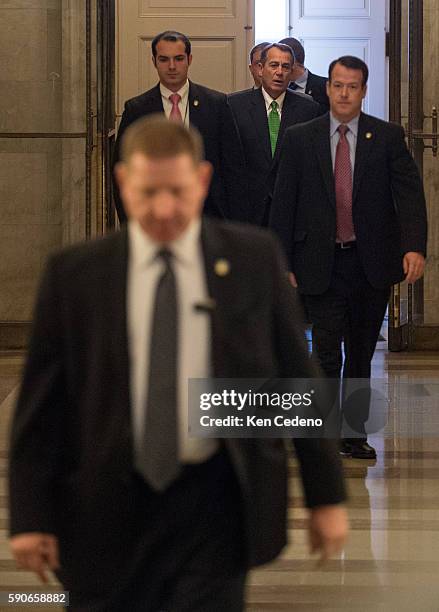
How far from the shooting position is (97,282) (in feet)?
8.28

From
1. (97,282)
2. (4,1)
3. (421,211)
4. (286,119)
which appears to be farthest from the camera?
(4,1)

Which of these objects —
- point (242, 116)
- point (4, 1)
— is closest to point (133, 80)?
point (4, 1)

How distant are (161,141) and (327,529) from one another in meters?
0.77

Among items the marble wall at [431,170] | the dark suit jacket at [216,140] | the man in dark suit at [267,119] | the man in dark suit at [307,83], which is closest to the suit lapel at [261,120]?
the man in dark suit at [267,119]

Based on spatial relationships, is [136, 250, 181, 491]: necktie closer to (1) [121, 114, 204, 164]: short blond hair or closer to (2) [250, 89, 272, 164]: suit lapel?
(1) [121, 114, 204, 164]: short blond hair

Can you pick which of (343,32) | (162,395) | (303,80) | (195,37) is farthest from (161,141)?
(343,32)

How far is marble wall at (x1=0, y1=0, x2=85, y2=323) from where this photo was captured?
9.58 m

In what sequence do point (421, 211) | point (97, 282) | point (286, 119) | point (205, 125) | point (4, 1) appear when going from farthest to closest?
point (4, 1) < point (286, 119) < point (205, 125) < point (421, 211) < point (97, 282)

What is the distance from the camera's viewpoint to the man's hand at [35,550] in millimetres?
2508

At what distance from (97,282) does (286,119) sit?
5567mm

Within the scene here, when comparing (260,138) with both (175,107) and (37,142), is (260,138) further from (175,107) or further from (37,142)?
(37,142)

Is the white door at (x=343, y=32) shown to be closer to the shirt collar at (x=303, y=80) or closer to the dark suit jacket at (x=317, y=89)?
the shirt collar at (x=303, y=80)

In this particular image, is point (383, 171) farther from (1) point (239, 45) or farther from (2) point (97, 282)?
(1) point (239, 45)

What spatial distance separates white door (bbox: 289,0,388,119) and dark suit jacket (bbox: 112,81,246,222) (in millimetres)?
6782
